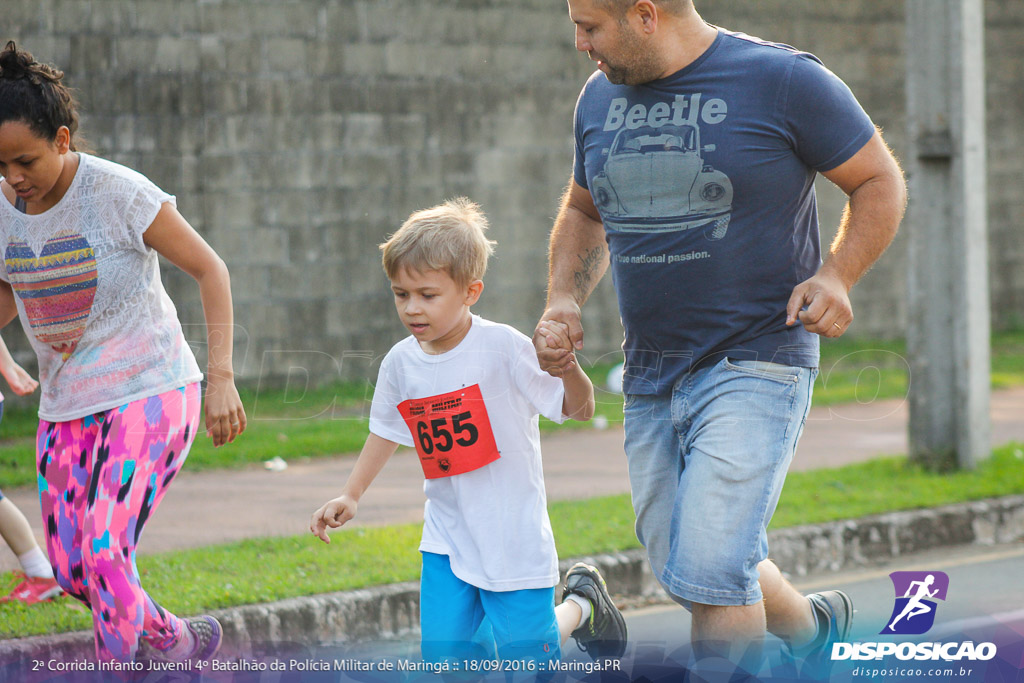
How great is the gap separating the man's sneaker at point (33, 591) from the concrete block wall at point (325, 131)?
4.19 m

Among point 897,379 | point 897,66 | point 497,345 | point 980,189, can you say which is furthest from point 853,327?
point 497,345

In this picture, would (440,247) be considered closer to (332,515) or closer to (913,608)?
(332,515)

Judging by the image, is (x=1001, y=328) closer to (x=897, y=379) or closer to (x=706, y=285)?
(x=897, y=379)

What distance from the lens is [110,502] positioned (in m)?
3.50

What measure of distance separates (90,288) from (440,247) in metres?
1.01

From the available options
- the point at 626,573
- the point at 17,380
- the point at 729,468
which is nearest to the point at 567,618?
the point at 729,468

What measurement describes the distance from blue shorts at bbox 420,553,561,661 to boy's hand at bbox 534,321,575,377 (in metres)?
0.63

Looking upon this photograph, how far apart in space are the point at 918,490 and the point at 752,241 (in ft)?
13.2

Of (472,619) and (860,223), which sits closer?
(860,223)

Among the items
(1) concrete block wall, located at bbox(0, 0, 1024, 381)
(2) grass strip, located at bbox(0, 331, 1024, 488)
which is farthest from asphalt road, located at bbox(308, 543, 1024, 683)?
(1) concrete block wall, located at bbox(0, 0, 1024, 381)

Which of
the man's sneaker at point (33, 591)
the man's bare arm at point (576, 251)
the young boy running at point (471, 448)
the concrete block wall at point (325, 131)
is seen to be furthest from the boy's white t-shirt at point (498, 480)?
the concrete block wall at point (325, 131)

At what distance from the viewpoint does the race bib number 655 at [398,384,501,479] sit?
342cm

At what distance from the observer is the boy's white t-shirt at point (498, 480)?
11.2 ft

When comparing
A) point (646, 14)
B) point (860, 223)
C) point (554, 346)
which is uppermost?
point (646, 14)
